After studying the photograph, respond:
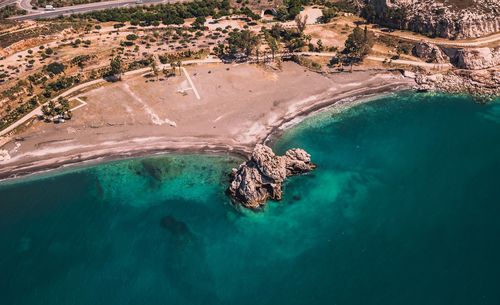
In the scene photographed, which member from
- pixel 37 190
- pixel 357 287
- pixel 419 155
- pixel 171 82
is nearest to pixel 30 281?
pixel 37 190

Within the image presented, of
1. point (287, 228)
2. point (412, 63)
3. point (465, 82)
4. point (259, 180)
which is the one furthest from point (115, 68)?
point (465, 82)

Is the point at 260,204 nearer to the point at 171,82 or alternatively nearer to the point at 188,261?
the point at 188,261

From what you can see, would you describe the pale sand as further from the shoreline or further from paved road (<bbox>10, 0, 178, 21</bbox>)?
paved road (<bbox>10, 0, 178, 21</bbox>)

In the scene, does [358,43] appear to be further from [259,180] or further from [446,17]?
[259,180]

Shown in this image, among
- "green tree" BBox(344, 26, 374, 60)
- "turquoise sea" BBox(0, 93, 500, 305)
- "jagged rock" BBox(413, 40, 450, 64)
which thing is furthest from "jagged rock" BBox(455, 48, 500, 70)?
"green tree" BBox(344, 26, 374, 60)

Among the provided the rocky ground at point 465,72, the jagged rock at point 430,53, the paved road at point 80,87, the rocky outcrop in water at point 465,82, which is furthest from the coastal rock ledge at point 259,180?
the jagged rock at point 430,53

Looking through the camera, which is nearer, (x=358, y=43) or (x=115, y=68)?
(x=115, y=68)
